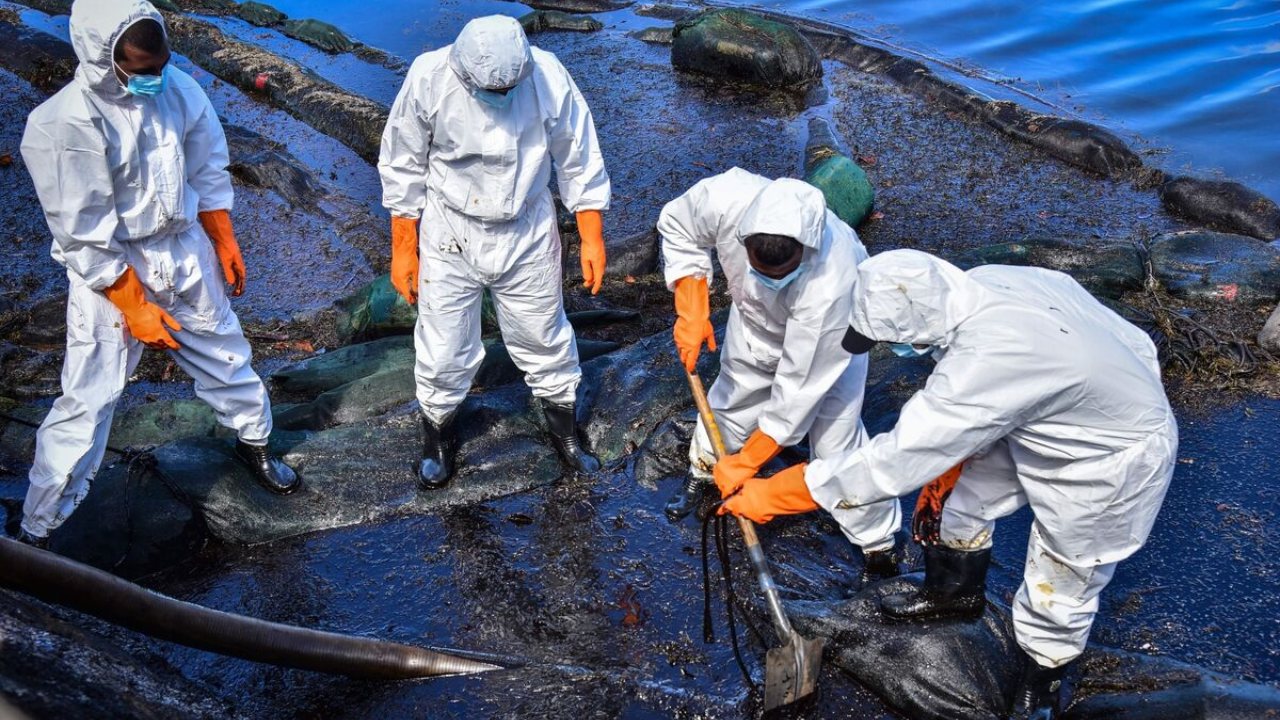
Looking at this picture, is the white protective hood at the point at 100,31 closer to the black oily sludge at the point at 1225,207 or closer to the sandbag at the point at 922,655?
the sandbag at the point at 922,655

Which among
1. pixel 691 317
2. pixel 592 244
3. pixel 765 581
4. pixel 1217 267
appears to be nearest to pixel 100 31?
pixel 592 244

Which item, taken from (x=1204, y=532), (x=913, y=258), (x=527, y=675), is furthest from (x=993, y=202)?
(x=527, y=675)

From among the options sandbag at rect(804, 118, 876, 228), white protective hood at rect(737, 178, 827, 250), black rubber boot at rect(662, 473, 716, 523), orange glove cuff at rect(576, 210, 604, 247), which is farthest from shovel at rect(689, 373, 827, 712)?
sandbag at rect(804, 118, 876, 228)

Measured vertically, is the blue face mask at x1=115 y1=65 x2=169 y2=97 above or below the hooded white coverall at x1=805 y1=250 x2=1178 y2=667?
above

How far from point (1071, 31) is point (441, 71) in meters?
9.43

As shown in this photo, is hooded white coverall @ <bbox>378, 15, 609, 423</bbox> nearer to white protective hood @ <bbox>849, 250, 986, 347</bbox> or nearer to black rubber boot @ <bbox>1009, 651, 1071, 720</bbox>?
white protective hood @ <bbox>849, 250, 986, 347</bbox>

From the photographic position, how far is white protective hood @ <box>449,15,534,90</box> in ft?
10.7

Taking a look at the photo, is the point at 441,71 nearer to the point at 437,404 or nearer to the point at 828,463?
the point at 437,404

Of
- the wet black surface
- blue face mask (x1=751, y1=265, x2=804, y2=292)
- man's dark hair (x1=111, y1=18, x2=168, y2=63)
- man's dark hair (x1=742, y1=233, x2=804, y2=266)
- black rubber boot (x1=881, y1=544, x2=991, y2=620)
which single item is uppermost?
man's dark hair (x1=111, y1=18, x2=168, y2=63)

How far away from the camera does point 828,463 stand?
2879 millimetres

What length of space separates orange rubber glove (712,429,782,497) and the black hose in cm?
99

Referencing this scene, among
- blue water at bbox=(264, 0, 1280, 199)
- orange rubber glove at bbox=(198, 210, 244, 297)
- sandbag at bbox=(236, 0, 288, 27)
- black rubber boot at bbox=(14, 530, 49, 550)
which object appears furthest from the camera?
sandbag at bbox=(236, 0, 288, 27)

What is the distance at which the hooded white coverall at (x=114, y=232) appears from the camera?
3.09m

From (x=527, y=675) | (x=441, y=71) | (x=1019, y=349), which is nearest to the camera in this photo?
(x=1019, y=349)
